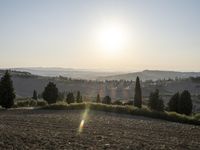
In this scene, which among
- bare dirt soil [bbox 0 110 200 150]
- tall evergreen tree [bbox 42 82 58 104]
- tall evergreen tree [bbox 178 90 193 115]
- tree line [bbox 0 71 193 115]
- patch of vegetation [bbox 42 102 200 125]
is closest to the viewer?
bare dirt soil [bbox 0 110 200 150]

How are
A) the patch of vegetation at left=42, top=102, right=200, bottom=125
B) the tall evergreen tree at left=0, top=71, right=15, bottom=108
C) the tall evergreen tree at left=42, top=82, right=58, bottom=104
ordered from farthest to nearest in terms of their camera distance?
1. the tall evergreen tree at left=42, top=82, right=58, bottom=104
2. the tall evergreen tree at left=0, top=71, right=15, bottom=108
3. the patch of vegetation at left=42, top=102, right=200, bottom=125

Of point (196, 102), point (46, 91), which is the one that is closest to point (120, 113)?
point (46, 91)

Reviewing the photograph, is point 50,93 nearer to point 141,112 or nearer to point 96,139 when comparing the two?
point 141,112

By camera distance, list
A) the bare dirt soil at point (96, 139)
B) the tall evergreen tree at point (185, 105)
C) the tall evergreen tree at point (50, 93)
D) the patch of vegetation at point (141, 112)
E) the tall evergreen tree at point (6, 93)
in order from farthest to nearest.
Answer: the tall evergreen tree at point (50, 93), the tall evergreen tree at point (185, 105), the tall evergreen tree at point (6, 93), the patch of vegetation at point (141, 112), the bare dirt soil at point (96, 139)

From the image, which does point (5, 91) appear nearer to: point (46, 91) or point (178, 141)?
point (46, 91)

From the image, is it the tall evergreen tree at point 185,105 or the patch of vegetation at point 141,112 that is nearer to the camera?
the patch of vegetation at point 141,112

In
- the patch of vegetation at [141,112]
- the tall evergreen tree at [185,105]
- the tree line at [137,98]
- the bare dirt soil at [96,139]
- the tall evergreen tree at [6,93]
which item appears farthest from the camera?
the tall evergreen tree at [185,105]

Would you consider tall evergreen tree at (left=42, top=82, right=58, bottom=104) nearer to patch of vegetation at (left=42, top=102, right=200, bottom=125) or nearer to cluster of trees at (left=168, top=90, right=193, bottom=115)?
patch of vegetation at (left=42, top=102, right=200, bottom=125)

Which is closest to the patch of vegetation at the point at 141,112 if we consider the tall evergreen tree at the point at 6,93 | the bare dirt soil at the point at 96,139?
the tall evergreen tree at the point at 6,93

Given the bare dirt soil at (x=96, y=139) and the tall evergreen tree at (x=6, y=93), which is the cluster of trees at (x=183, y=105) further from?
the bare dirt soil at (x=96, y=139)

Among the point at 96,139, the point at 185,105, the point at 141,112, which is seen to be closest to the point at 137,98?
the point at 185,105

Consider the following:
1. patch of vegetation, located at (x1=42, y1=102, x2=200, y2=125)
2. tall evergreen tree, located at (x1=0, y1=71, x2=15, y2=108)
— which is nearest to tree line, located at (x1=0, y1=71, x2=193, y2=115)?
tall evergreen tree, located at (x1=0, y1=71, x2=15, y2=108)

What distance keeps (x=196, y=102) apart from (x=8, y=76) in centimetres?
9877

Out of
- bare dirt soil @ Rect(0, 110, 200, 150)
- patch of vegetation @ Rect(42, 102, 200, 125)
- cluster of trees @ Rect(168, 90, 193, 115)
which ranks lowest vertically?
cluster of trees @ Rect(168, 90, 193, 115)
